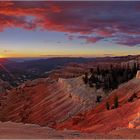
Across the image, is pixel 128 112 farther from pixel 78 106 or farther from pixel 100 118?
pixel 78 106

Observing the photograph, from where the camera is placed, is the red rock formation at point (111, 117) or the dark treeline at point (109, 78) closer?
the red rock formation at point (111, 117)

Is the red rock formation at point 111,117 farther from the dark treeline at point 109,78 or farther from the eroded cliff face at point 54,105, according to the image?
the dark treeline at point 109,78

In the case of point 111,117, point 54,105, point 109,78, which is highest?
point 109,78

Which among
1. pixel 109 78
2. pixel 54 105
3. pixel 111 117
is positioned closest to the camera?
pixel 111 117

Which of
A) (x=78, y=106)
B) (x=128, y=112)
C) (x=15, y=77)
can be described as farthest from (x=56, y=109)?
(x=15, y=77)

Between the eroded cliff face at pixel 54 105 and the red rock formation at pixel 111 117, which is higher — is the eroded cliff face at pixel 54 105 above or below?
below

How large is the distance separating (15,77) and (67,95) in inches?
4123

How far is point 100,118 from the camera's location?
33656 millimetres

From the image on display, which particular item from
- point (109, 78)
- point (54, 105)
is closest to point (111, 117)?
point (54, 105)

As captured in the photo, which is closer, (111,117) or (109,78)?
(111,117)

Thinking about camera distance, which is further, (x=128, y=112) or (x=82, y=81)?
(x=82, y=81)

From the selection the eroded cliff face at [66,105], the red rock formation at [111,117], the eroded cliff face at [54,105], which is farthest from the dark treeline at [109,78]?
the red rock formation at [111,117]

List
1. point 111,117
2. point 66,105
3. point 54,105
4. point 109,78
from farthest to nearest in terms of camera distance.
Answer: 1. point 109,78
2. point 54,105
3. point 66,105
4. point 111,117

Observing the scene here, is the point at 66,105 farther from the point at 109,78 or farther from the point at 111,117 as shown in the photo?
the point at 111,117
